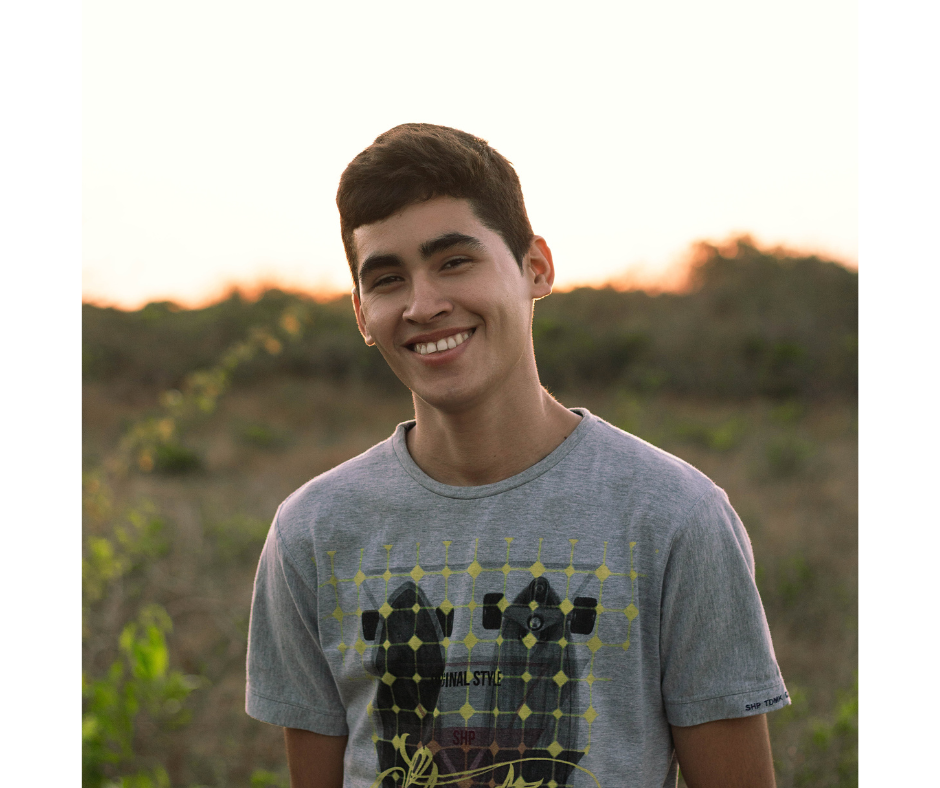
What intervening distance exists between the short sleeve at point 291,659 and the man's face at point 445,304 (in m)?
0.42

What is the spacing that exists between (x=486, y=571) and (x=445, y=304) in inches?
17.7

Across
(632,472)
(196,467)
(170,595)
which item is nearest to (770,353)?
(196,467)

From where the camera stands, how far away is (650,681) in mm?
1274

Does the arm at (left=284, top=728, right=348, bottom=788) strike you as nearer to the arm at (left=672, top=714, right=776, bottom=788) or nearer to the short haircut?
the arm at (left=672, top=714, right=776, bottom=788)

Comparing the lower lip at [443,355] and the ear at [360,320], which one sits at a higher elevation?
the ear at [360,320]

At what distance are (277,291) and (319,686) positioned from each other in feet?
36.3

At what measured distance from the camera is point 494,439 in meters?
1.42

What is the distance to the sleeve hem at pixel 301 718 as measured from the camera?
4.88ft

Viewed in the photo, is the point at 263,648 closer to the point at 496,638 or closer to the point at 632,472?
the point at 496,638

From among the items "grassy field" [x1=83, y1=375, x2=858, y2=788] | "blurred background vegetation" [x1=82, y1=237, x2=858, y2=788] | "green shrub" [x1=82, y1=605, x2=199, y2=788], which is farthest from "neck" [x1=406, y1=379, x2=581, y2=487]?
"green shrub" [x1=82, y1=605, x2=199, y2=788]

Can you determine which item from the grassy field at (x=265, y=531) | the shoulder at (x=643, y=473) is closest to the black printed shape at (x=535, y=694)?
the shoulder at (x=643, y=473)

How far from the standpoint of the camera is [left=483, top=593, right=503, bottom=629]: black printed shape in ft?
4.25

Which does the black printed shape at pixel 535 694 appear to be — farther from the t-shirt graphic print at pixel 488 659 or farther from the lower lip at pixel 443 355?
the lower lip at pixel 443 355

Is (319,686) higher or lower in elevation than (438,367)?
lower
